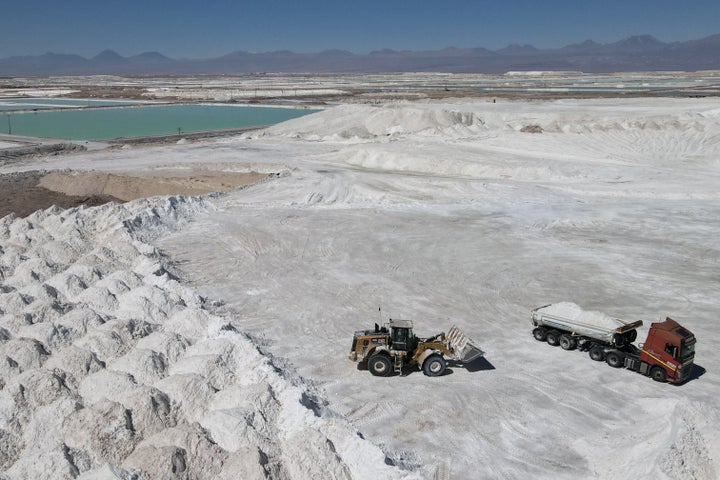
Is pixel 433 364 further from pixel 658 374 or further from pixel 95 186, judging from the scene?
pixel 95 186

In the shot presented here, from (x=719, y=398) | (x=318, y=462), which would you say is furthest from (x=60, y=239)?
(x=719, y=398)

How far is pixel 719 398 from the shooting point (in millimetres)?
11023

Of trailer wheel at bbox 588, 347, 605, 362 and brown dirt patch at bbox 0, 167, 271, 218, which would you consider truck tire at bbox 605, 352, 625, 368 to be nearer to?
trailer wheel at bbox 588, 347, 605, 362

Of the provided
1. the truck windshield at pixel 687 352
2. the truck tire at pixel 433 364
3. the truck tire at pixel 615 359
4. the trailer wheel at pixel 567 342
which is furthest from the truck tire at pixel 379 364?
the truck windshield at pixel 687 352

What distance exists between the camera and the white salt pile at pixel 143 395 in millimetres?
8539

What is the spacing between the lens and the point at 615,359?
39.6ft

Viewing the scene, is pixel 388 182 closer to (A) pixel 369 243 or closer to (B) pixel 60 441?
(A) pixel 369 243

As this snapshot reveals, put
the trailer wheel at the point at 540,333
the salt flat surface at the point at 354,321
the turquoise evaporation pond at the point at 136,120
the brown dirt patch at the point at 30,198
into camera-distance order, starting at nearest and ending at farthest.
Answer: the salt flat surface at the point at 354,321, the trailer wheel at the point at 540,333, the brown dirt patch at the point at 30,198, the turquoise evaporation pond at the point at 136,120

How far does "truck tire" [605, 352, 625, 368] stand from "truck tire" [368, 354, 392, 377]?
424 centimetres

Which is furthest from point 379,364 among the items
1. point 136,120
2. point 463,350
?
point 136,120

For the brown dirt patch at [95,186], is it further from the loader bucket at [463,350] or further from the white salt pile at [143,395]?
the loader bucket at [463,350]

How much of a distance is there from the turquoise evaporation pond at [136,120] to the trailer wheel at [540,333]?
42850 millimetres

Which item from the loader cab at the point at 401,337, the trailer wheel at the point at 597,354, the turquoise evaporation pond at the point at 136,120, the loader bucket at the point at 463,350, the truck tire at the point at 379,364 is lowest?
the trailer wheel at the point at 597,354

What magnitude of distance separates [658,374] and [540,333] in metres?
2.45
